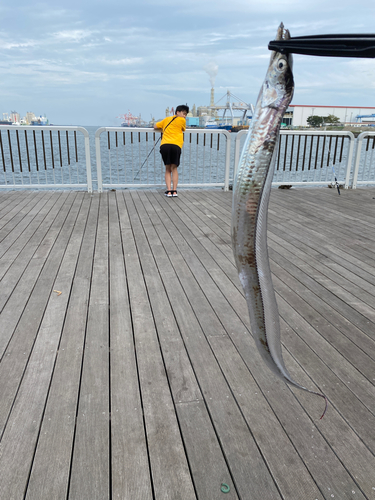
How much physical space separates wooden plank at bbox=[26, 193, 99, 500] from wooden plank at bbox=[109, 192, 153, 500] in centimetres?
18

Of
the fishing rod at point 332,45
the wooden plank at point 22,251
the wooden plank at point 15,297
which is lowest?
the wooden plank at point 15,297

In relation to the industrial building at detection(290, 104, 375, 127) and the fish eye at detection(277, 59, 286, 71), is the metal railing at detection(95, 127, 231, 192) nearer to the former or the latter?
the fish eye at detection(277, 59, 286, 71)

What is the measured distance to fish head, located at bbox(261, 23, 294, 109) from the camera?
0.72 meters

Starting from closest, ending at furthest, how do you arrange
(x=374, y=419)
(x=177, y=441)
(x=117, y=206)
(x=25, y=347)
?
(x=177, y=441)
(x=374, y=419)
(x=25, y=347)
(x=117, y=206)

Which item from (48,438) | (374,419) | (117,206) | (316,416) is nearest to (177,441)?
(48,438)

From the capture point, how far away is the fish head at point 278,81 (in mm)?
718

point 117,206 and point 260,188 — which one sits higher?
point 260,188

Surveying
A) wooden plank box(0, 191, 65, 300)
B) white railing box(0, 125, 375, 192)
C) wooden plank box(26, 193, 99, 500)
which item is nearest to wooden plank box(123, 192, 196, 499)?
wooden plank box(26, 193, 99, 500)

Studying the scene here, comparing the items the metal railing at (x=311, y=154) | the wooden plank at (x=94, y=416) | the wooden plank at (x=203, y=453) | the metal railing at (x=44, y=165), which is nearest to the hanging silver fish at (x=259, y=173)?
the wooden plank at (x=203, y=453)

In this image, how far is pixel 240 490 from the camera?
4.24ft

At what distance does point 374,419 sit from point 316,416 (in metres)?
0.26

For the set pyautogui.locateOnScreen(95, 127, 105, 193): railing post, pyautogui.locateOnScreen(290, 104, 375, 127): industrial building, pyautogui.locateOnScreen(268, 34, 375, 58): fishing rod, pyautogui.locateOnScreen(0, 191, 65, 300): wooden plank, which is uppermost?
pyautogui.locateOnScreen(290, 104, 375, 127): industrial building

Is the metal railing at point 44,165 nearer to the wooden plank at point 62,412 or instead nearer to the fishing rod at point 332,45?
the wooden plank at point 62,412

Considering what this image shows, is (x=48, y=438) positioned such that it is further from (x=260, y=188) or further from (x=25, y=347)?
(x=260, y=188)
